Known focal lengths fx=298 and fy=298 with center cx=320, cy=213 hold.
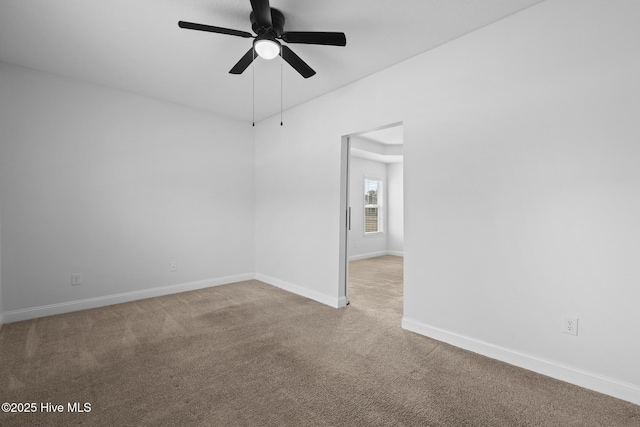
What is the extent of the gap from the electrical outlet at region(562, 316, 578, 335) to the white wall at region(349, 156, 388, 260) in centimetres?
512

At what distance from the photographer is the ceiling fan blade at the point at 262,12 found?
1917mm

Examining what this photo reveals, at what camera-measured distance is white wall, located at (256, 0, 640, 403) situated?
193 cm

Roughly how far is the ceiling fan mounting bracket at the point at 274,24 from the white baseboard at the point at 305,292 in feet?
9.50

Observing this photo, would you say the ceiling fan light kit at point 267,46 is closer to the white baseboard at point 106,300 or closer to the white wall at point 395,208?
the white baseboard at point 106,300

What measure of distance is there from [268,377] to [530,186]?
2.42 meters

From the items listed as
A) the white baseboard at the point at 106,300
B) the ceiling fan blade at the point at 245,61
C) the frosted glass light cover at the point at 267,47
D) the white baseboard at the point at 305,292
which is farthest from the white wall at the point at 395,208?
the frosted glass light cover at the point at 267,47

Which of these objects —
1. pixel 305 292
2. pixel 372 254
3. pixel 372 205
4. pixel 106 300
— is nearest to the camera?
pixel 106 300

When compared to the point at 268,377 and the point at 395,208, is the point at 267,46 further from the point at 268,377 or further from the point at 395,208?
the point at 395,208

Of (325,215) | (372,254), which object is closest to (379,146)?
(372,254)

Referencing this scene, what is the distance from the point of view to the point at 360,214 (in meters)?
7.50

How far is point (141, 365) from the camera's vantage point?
7.59 ft

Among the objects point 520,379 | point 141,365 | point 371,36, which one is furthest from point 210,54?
point 520,379

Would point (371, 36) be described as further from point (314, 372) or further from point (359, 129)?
point (314, 372)

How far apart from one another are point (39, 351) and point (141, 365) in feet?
3.33
